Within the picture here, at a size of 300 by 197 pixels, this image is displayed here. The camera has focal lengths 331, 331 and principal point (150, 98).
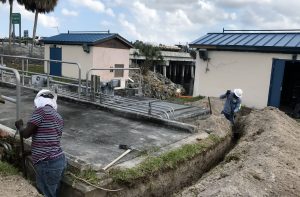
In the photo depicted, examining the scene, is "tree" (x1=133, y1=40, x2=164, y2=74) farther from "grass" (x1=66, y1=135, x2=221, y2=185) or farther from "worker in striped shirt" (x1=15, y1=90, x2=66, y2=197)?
"worker in striped shirt" (x1=15, y1=90, x2=66, y2=197)

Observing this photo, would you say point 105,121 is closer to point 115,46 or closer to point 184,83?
point 115,46

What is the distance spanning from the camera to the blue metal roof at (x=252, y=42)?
12219 millimetres

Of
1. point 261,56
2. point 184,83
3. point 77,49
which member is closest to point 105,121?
point 261,56

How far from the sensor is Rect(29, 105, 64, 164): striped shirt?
4398 mm

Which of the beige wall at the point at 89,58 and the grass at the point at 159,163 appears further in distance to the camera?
the beige wall at the point at 89,58

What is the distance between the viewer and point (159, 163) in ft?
18.7

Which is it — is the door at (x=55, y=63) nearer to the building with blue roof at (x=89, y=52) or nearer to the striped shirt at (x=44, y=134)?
the building with blue roof at (x=89, y=52)

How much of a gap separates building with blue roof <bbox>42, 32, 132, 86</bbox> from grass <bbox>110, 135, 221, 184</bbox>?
41.3 ft

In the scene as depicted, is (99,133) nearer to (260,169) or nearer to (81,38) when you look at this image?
(260,169)

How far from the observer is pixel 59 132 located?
15.0 ft

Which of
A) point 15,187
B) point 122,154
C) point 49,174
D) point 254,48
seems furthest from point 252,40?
point 15,187

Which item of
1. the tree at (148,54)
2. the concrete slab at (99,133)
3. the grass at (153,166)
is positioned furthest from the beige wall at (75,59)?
the grass at (153,166)

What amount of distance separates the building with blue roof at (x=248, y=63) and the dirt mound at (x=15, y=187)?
10285 millimetres

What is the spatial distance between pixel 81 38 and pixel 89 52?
5.22 ft
